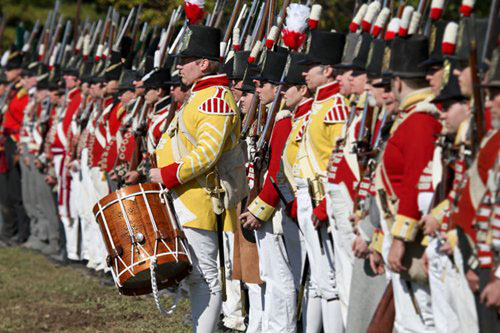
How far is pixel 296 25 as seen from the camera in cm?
774

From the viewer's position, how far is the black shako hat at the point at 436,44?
5.47 metres

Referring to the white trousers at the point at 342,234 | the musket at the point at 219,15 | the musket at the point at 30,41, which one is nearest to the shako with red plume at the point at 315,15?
the white trousers at the point at 342,234

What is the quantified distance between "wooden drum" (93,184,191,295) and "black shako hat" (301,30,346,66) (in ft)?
4.27

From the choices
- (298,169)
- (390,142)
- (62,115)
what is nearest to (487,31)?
(390,142)

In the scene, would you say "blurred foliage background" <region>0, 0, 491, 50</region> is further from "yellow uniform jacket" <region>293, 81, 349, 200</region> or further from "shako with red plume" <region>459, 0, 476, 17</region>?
"shako with red plume" <region>459, 0, 476, 17</region>

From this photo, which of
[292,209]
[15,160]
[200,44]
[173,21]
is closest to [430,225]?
[292,209]

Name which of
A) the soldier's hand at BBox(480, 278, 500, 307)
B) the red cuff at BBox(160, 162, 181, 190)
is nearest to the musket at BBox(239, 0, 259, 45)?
the red cuff at BBox(160, 162, 181, 190)

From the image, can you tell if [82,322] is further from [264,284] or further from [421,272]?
[421,272]

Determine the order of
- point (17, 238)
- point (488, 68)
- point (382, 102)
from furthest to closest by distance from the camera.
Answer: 1. point (17, 238)
2. point (382, 102)
3. point (488, 68)

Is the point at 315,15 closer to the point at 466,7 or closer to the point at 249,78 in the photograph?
the point at 249,78

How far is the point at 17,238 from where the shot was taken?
15695 millimetres

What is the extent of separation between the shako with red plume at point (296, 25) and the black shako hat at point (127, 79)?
11.2 feet

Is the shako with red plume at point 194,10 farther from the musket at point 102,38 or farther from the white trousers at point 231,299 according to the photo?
the musket at point 102,38

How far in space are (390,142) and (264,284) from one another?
2.74 m
